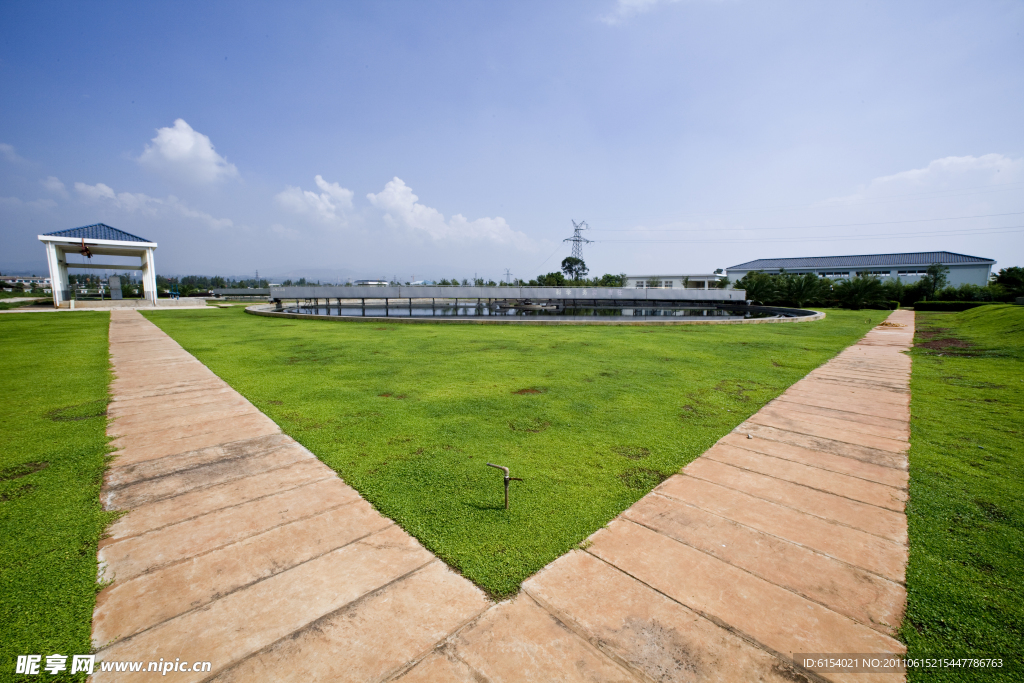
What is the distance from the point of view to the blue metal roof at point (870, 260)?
5709 centimetres

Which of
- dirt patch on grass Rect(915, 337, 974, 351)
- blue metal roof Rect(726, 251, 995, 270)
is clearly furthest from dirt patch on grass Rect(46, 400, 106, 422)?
blue metal roof Rect(726, 251, 995, 270)

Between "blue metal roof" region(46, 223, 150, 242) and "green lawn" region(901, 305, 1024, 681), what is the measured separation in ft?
132

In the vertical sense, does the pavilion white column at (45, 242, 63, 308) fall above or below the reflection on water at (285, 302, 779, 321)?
above

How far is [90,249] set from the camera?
90.2ft

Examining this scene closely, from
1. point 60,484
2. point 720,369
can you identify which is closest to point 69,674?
point 60,484

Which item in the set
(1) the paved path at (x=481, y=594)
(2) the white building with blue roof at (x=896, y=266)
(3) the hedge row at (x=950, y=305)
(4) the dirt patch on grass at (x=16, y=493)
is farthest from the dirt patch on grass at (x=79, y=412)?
(2) the white building with blue roof at (x=896, y=266)

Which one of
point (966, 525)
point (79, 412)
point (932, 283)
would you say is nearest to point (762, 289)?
point (932, 283)

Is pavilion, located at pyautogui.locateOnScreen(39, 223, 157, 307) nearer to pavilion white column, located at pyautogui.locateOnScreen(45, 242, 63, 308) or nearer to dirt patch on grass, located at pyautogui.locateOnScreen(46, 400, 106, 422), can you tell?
pavilion white column, located at pyautogui.locateOnScreen(45, 242, 63, 308)

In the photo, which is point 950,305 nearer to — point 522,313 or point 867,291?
point 867,291

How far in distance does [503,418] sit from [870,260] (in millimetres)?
82278

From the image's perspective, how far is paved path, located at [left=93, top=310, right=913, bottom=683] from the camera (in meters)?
1.79

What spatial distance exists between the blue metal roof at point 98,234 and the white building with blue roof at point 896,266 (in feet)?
194

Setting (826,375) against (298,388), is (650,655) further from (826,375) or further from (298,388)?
(826,375)

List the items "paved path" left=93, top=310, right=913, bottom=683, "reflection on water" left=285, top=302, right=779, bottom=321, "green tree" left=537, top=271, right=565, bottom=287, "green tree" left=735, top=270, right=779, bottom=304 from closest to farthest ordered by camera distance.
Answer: "paved path" left=93, top=310, right=913, bottom=683
"reflection on water" left=285, top=302, right=779, bottom=321
"green tree" left=735, top=270, right=779, bottom=304
"green tree" left=537, top=271, right=565, bottom=287
